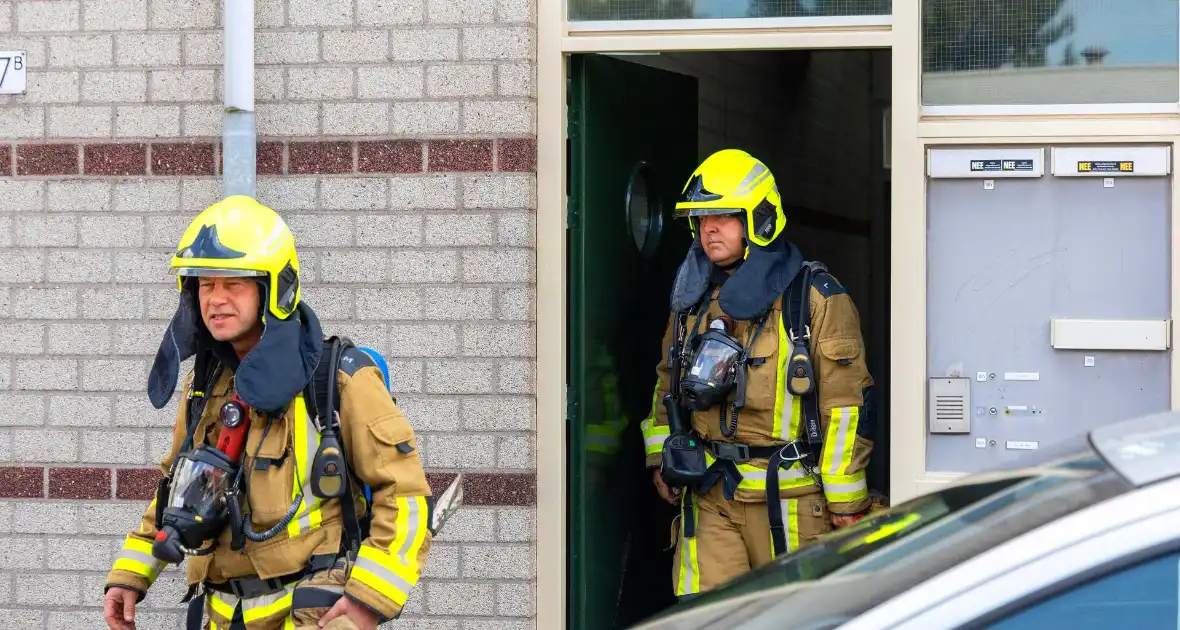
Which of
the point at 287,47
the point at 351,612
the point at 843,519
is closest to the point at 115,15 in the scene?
the point at 287,47

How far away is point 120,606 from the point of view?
4027mm

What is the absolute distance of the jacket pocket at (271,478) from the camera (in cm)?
383

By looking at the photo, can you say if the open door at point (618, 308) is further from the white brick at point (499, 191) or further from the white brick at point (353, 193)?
the white brick at point (353, 193)

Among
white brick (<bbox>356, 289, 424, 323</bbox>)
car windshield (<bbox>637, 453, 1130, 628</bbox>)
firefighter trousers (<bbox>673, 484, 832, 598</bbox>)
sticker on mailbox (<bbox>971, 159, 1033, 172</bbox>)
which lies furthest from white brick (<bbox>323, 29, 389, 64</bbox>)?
car windshield (<bbox>637, 453, 1130, 628</bbox>)

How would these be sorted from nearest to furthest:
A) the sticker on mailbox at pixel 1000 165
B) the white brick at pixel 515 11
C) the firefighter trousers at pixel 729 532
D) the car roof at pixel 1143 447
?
1. the car roof at pixel 1143 447
2. the firefighter trousers at pixel 729 532
3. the sticker on mailbox at pixel 1000 165
4. the white brick at pixel 515 11

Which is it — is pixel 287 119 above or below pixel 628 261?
above

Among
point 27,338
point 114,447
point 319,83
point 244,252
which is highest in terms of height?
point 319,83

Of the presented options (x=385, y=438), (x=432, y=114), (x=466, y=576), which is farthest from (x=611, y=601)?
(x=385, y=438)

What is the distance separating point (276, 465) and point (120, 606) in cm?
62

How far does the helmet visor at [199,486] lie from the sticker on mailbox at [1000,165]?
9.83ft

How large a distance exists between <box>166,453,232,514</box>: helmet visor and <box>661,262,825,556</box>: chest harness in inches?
76.2

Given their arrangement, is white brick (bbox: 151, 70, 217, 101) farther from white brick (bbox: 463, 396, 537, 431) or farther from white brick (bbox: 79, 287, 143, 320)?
white brick (bbox: 463, 396, 537, 431)

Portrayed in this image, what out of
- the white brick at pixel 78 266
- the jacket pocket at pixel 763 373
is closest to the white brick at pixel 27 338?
the white brick at pixel 78 266

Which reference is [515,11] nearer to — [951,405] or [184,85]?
[184,85]
